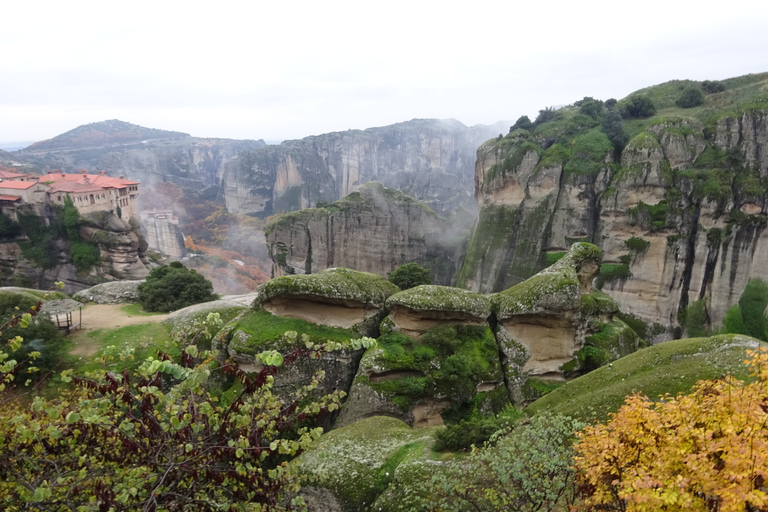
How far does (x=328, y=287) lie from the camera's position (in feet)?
48.2

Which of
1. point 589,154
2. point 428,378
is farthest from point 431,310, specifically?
point 589,154

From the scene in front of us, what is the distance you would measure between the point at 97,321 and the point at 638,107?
4200cm

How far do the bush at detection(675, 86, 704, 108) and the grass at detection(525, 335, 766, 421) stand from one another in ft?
104

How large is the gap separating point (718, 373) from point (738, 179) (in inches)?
1011

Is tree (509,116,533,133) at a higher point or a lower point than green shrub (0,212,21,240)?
higher

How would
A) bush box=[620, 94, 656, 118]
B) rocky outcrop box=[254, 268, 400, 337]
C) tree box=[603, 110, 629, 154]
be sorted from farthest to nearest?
bush box=[620, 94, 656, 118]
tree box=[603, 110, 629, 154]
rocky outcrop box=[254, 268, 400, 337]

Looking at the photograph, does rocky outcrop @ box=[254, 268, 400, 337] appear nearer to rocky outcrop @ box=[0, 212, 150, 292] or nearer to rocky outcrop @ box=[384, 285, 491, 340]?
rocky outcrop @ box=[384, 285, 491, 340]

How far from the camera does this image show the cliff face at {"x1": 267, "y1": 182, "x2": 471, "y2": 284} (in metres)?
46.4

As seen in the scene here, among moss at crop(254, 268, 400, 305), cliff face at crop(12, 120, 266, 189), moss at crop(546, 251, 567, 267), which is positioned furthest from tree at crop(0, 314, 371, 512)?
cliff face at crop(12, 120, 266, 189)

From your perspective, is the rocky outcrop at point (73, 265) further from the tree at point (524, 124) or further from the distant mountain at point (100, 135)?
the distant mountain at point (100, 135)

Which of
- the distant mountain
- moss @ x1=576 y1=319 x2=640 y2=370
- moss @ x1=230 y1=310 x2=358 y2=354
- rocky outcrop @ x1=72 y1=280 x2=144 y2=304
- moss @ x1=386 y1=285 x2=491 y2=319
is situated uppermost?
the distant mountain

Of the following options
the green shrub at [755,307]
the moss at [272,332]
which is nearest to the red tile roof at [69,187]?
the moss at [272,332]

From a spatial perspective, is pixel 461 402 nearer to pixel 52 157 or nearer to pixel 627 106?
pixel 627 106

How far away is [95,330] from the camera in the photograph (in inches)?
654
